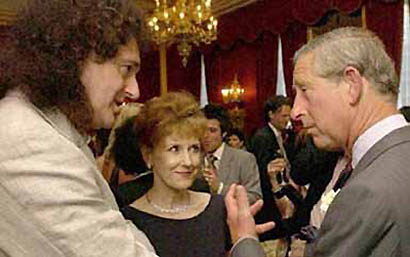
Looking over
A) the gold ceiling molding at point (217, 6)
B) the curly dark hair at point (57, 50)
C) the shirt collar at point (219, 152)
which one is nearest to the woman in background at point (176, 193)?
the curly dark hair at point (57, 50)

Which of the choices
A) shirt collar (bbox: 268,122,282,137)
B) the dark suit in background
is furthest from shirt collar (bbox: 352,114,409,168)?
shirt collar (bbox: 268,122,282,137)

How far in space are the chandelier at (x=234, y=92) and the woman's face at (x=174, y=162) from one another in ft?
25.9

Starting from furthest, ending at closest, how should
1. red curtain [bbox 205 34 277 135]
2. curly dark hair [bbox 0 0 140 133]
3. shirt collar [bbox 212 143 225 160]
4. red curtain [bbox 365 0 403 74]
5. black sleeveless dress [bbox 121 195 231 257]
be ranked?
red curtain [bbox 205 34 277 135]
red curtain [bbox 365 0 403 74]
shirt collar [bbox 212 143 225 160]
black sleeveless dress [bbox 121 195 231 257]
curly dark hair [bbox 0 0 140 133]

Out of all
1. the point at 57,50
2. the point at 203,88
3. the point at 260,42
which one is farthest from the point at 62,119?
the point at 203,88

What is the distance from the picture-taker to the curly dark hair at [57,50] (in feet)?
4.39

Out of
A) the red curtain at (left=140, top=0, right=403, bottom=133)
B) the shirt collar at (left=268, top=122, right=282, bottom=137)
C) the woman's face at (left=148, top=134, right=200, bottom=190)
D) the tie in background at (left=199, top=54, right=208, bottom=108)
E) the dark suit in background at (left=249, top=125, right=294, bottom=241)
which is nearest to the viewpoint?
the woman's face at (left=148, top=134, right=200, bottom=190)

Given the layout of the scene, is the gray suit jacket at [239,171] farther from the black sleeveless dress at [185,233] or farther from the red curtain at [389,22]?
the red curtain at [389,22]

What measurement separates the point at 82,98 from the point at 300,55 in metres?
0.64

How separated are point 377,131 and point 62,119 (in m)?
0.74

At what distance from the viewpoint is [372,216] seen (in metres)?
1.40

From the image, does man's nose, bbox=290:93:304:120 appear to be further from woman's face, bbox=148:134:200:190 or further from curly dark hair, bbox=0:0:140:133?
woman's face, bbox=148:134:200:190

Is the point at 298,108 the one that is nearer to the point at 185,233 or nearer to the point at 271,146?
the point at 185,233

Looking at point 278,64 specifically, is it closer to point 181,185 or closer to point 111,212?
point 181,185

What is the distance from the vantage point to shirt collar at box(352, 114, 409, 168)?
163 centimetres
